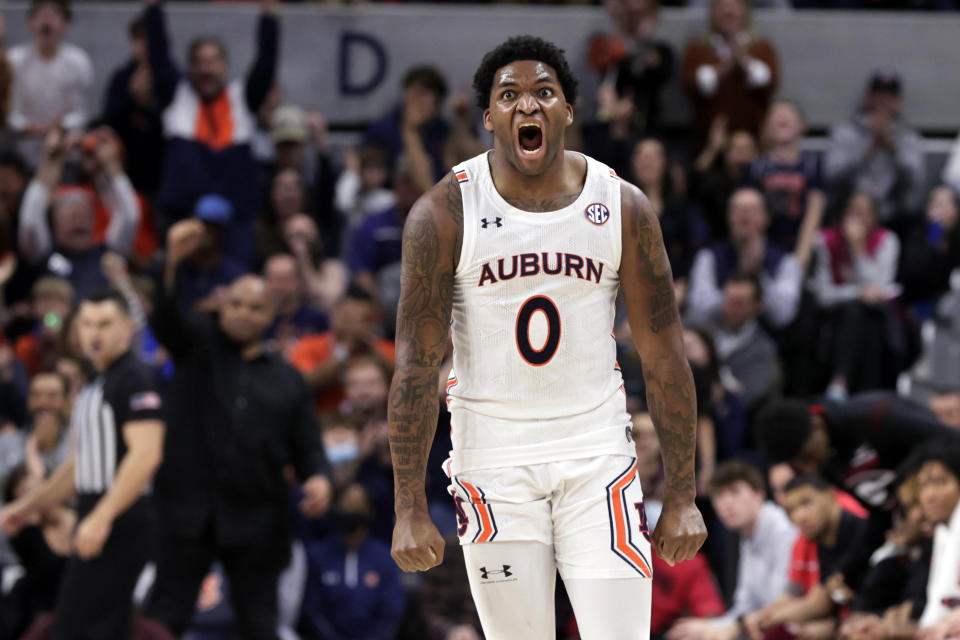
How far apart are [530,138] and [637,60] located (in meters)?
8.07

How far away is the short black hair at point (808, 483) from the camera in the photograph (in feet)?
25.1

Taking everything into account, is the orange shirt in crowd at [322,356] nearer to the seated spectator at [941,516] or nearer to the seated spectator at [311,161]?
the seated spectator at [311,161]

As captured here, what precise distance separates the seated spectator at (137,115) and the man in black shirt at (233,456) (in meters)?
3.62

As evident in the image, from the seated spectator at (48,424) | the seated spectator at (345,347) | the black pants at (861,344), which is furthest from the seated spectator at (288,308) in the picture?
the black pants at (861,344)

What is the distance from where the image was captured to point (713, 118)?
12211mm

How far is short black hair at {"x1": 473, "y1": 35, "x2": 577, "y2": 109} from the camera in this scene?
4500 mm

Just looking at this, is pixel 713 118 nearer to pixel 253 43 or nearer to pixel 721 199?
pixel 721 199

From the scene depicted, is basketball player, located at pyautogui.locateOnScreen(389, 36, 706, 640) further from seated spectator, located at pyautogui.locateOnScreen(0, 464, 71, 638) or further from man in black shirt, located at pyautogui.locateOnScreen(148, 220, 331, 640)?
seated spectator, located at pyautogui.locateOnScreen(0, 464, 71, 638)

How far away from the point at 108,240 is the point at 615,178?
7.13 metres

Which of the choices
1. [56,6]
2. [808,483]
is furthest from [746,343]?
[56,6]

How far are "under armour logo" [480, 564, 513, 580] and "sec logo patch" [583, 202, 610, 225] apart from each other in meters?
1.08

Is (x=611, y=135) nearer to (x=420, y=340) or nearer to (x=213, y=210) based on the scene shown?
(x=213, y=210)

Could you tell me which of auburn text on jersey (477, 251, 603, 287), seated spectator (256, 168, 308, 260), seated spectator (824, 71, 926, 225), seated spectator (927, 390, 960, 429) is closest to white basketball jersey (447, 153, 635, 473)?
auburn text on jersey (477, 251, 603, 287)

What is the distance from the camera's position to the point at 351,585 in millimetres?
8719
